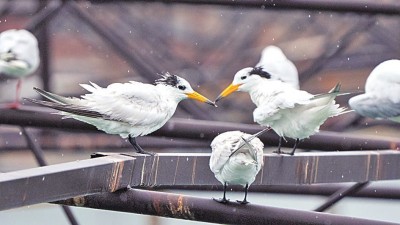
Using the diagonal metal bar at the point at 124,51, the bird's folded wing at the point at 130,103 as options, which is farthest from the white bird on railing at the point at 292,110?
the diagonal metal bar at the point at 124,51

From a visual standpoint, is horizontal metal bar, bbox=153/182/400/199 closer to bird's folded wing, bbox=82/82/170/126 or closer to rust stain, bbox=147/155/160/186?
bird's folded wing, bbox=82/82/170/126

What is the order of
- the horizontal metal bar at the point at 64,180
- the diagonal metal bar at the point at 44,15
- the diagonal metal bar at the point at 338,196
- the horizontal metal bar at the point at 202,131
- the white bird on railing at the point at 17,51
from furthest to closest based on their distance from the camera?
the white bird on railing at the point at 17,51 → the diagonal metal bar at the point at 44,15 → the horizontal metal bar at the point at 202,131 → the diagonal metal bar at the point at 338,196 → the horizontal metal bar at the point at 64,180

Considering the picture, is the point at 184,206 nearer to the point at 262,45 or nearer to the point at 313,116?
the point at 313,116

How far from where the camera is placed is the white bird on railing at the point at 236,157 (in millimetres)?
4766

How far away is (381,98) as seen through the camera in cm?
649

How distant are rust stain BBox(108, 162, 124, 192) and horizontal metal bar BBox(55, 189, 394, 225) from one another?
185mm

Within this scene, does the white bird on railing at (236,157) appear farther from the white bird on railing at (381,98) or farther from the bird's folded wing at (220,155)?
the white bird on railing at (381,98)

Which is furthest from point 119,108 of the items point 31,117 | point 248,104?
point 248,104

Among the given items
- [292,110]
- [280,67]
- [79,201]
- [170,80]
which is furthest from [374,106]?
[280,67]

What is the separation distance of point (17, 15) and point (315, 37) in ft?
14.8

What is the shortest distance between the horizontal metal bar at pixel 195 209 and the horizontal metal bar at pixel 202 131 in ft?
6.63

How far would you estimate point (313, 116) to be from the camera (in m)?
5.63

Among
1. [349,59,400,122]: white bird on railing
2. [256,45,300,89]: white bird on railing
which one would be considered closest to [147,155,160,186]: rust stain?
[349,59,400,122]: white bird on railing

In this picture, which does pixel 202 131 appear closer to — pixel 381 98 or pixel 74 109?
pixel 381 98
